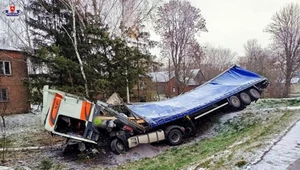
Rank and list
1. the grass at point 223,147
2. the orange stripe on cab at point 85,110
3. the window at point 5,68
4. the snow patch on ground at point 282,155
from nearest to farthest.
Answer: the snow patch on ground at point 282,155 < the grass at point 223,147 < the orange stripe on cab at point 85,110 < the window at point 5,68

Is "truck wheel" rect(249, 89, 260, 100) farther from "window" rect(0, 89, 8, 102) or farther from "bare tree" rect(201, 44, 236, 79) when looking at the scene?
"bare tree" rect(201, 44, 236, 79)

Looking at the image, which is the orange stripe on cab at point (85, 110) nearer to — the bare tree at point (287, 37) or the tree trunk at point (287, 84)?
the tree trunk at point (287, 84)

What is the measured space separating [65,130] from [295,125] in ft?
24.8

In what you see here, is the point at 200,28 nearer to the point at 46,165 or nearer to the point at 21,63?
the point at 21,63

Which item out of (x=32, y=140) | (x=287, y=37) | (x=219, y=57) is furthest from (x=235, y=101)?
(x=219, y=57)

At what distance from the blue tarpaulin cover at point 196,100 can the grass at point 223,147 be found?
49.8 inches

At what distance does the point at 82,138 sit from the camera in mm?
8516

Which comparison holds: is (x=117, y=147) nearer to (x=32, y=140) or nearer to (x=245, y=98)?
(x=32, y=140)

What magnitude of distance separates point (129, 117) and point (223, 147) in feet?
13.3

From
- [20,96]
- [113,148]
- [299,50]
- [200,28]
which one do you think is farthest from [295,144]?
[299,50]

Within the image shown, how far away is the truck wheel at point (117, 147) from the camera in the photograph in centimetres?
891

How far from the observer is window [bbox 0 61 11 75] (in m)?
21.7

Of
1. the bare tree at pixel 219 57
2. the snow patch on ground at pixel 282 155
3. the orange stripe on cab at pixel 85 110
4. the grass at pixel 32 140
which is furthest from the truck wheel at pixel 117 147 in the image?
the bare tree at pixel 219 57

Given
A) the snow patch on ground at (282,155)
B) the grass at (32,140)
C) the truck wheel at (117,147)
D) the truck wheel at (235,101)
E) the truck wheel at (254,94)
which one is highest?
the truck wheel at (254,94)
